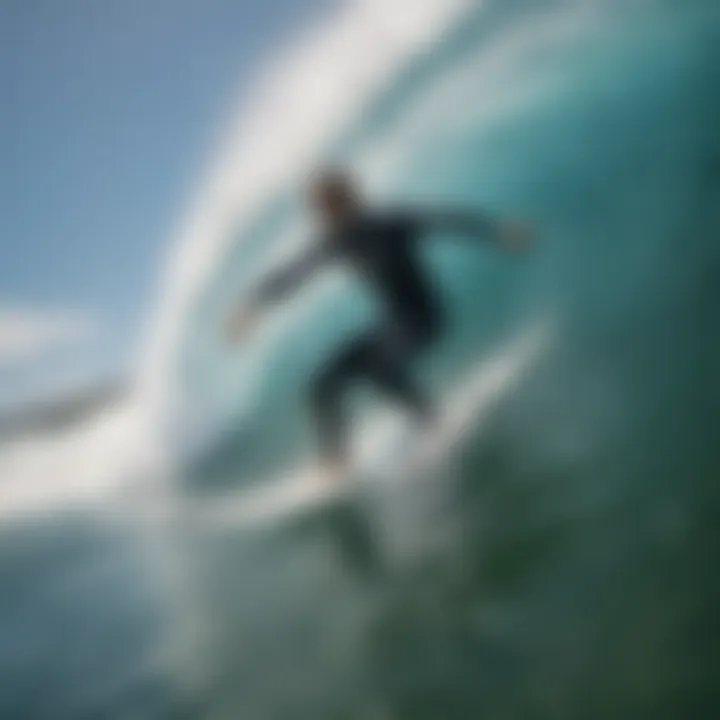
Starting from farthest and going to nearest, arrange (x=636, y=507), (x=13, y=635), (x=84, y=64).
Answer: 1. (x=84, y=64)
2. (x=13, y=635)
3. (x=636, y=507)

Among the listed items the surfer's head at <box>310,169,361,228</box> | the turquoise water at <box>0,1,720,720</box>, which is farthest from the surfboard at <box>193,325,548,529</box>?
the surfer's head at <box>310,169,361,228</box>

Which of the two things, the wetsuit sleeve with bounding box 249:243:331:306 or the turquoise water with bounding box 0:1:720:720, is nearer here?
the turquoise water with bounding box 0:1:720:720

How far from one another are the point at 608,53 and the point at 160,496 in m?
0.70

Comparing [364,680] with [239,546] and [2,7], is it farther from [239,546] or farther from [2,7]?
[2,7]

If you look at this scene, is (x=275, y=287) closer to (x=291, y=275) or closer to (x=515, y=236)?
(x=291, y=275)

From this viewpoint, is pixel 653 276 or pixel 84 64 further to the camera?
pixel 84 64

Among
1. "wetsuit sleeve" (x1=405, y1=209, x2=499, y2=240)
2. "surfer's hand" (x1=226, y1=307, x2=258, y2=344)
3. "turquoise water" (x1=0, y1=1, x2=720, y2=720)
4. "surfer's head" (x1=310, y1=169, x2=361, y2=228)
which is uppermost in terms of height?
"surfer's head" (x1=310, y1=169, x2=361, y2=228)

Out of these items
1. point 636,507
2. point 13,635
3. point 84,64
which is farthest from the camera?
point 84,64

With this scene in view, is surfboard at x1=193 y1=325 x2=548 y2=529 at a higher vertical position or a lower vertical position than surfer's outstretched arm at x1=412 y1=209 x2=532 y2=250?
lower

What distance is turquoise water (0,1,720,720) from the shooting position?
114 cm

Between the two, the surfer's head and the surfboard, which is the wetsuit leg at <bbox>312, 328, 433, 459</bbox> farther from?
the surfer's head

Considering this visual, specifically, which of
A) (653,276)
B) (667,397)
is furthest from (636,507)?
(653,276)

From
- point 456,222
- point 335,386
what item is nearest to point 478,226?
point 456,222

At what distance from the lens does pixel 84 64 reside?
137 cm
